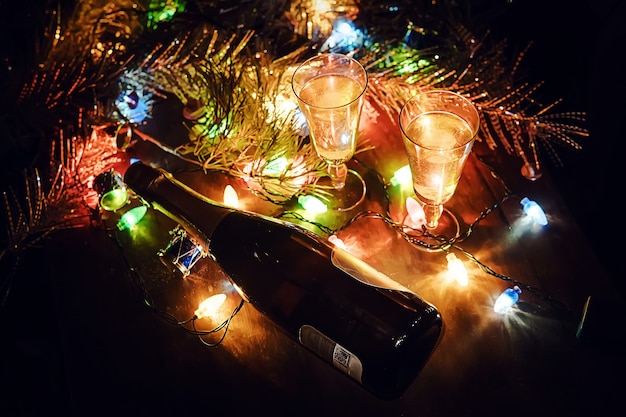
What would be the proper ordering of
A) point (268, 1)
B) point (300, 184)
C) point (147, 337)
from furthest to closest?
point (268, 1)
point (300, 184)
point (147, 337)

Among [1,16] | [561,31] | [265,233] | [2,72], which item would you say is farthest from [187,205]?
[561,31]

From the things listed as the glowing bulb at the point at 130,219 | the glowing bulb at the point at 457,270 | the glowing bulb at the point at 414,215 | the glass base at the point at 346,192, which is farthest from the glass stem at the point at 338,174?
the glowing bulb at the point at 130,219

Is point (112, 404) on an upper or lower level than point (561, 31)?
lower

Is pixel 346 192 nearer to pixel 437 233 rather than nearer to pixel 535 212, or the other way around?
pixel 437 233

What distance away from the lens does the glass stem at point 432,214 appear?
809 millimetres

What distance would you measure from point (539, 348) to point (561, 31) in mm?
843

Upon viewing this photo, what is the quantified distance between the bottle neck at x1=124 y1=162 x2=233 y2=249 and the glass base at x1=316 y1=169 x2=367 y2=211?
177mm

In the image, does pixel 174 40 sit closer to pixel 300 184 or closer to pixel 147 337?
pixel 300 184

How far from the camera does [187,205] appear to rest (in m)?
0.82

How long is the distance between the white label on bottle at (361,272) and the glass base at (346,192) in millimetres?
173

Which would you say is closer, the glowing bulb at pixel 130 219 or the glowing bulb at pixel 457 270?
the glowing bulb at pixel 457 270

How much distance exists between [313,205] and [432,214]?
20 cm

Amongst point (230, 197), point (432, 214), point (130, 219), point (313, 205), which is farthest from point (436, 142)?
point (130, 219)

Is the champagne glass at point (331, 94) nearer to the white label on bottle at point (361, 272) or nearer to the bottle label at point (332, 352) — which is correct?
the white label on bottle at point (361, 272)
